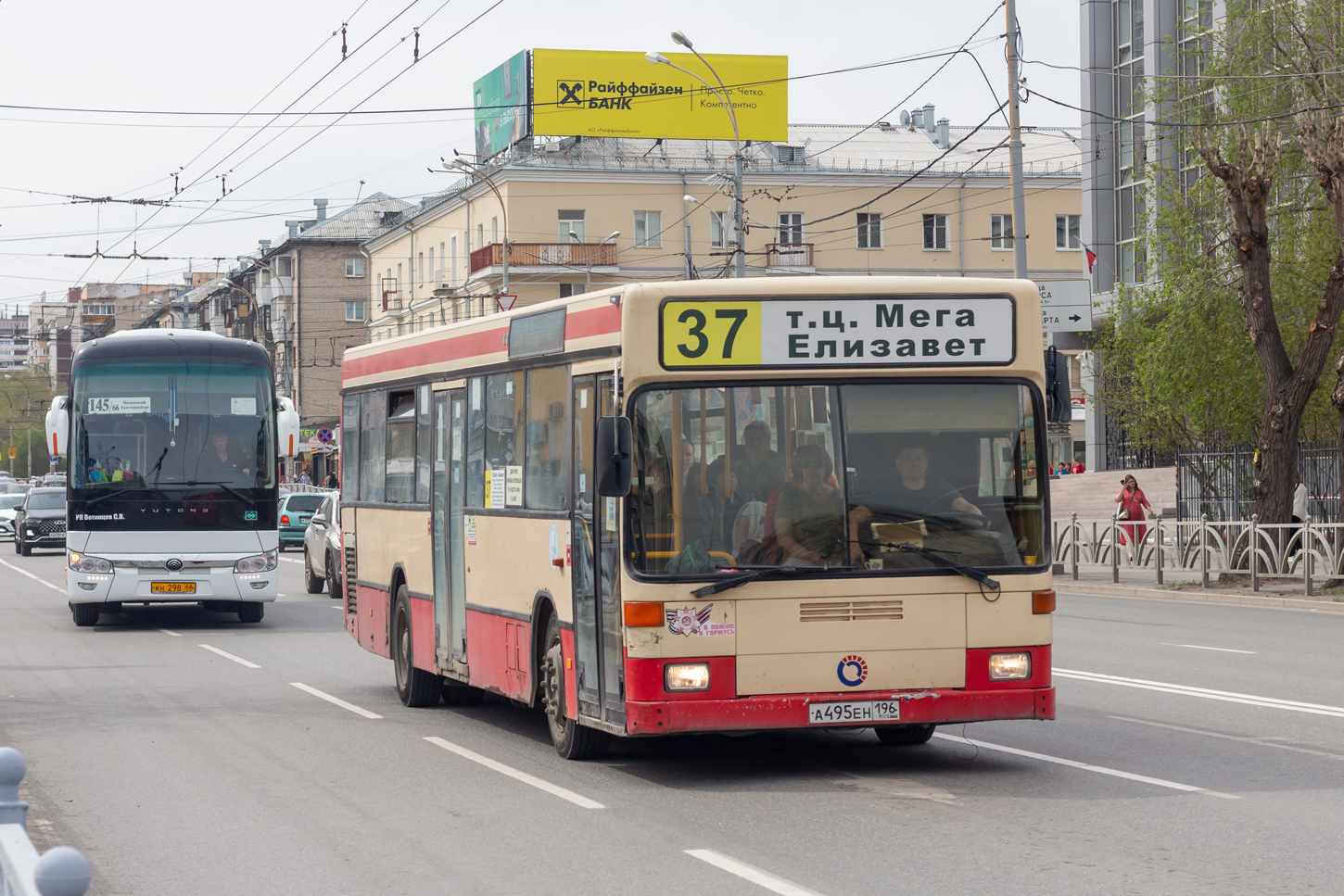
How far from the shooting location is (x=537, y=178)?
6925 centimetres

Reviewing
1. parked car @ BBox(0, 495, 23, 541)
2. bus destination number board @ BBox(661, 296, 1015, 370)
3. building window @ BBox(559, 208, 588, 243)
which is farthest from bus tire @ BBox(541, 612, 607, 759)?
building window @ BBox(559, 208, 588, 243)

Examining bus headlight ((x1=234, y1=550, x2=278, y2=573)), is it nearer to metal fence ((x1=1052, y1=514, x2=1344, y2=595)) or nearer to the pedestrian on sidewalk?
metal fence ((x1=1052, y1=514, x2=1344, y2=595))

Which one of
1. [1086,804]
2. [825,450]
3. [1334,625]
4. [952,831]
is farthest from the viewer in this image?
[1334,625]

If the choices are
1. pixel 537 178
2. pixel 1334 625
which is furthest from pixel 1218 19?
pixel 537 178

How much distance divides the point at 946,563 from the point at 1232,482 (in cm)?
2660

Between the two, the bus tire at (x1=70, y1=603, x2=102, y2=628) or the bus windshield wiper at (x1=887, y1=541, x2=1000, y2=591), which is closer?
the bus windshield wiper at (x1=887, y1=541, x2=1000, y2=591)

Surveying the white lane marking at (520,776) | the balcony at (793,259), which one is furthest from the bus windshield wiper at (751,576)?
the balcony at (793,259)

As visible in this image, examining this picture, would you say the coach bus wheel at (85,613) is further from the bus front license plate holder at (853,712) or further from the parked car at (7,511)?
the parked car at (7,511)

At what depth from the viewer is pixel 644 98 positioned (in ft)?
221

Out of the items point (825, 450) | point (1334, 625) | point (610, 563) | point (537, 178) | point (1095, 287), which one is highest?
point (537, 178)

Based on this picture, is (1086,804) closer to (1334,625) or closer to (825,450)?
(825,450)

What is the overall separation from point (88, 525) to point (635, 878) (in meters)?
16.0

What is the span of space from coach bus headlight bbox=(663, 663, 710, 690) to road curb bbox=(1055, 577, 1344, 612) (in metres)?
16.7

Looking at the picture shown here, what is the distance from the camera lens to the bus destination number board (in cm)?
942
